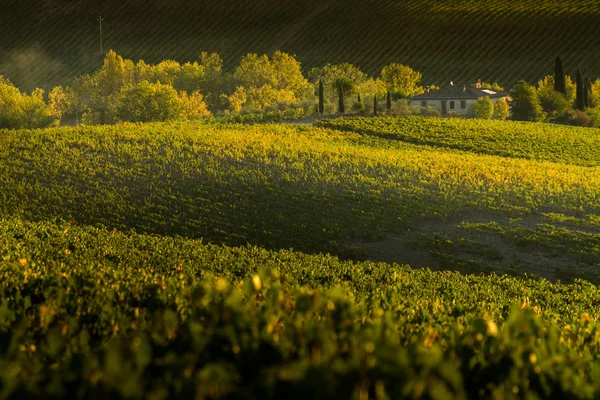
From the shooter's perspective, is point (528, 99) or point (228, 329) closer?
point (228, 329)

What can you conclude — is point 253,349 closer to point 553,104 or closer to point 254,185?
point 254,185

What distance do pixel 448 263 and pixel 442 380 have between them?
2770 centimetres

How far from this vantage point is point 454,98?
394 feet

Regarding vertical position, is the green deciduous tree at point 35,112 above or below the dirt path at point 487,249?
above

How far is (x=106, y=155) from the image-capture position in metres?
48.5

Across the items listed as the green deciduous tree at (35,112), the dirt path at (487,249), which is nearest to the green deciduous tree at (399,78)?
the green deciduous tree at (35,112)

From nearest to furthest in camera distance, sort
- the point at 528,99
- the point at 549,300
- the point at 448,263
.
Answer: the point at 549,300, the point at 448,263, the point at 528,99

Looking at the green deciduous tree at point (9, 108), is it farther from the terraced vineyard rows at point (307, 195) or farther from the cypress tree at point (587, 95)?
the cypress tree at point (587, 95)

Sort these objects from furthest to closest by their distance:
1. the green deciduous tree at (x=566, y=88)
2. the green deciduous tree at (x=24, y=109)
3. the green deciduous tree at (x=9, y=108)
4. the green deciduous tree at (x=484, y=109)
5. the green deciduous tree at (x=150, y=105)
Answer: the green deciduous tree at (x=566, y=88)
the green deciduous tree at (x=484, y=109)
the green deciduous tree at (x=24, y=109)
the green deciduous tree at (x=150, y=105)
the green deciduous tree at (x=9, y=108)

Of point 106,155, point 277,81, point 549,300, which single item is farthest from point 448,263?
point 277,81

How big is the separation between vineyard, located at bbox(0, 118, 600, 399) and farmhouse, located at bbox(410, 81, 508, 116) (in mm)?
40760

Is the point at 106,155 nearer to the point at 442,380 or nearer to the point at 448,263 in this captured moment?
the point at 448,263

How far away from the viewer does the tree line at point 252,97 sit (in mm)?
86188

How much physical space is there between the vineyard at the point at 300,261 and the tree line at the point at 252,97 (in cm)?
1602
